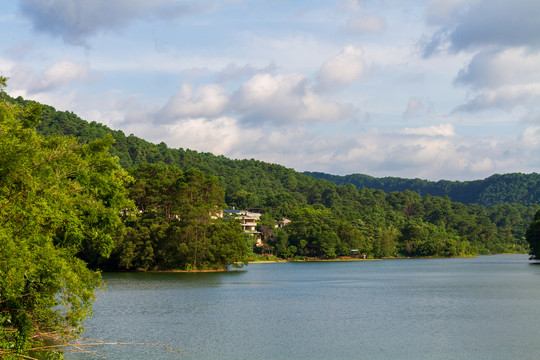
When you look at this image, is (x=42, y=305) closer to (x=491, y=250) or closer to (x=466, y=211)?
(x=491, y=250)

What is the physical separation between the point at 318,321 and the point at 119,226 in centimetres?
1373

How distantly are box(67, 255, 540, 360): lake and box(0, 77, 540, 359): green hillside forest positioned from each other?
4.47 metres

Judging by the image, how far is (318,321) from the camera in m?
36.2

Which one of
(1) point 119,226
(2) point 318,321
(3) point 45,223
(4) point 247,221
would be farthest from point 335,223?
(3) point 45,223

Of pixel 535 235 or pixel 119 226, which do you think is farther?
pixel 535 235

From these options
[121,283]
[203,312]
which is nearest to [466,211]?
[121,283]

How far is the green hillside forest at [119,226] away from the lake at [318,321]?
4467 mm

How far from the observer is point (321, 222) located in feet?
413

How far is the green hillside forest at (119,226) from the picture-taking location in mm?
18125

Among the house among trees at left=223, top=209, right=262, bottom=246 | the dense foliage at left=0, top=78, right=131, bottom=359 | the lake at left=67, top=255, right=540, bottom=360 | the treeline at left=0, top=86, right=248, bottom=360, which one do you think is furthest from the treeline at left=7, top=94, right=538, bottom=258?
the dense foliage at left=0, top=78, right=131, bottom=359

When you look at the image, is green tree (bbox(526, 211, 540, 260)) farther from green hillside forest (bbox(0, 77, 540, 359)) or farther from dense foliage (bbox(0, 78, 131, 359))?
dense foliage (bbox(0, 78, 131, 359))

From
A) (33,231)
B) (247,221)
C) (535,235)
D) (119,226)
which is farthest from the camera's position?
(247,221)

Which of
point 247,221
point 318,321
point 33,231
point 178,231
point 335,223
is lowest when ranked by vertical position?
point 318,321

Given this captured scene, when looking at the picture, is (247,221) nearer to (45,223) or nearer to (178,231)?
(178,231)
